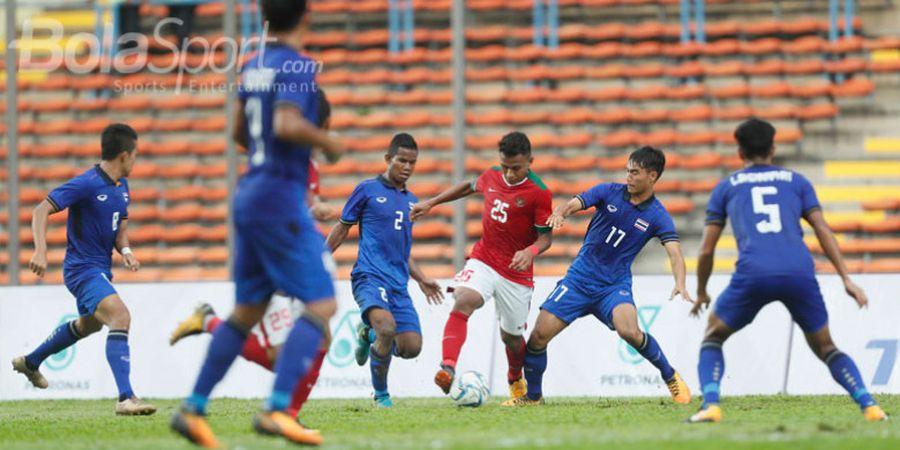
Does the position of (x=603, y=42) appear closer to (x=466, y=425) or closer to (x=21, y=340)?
(x=21, y=340)

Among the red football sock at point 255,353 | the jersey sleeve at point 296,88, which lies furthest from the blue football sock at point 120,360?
the jersey sleeve at point 296,88

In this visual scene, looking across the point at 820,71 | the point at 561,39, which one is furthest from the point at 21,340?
the point at 820,71

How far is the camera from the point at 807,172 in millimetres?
17438

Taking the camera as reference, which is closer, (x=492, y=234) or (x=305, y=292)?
(x=305, y=292)

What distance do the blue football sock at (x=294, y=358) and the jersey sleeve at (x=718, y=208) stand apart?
98.6 inches

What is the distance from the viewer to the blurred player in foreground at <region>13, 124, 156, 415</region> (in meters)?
9.86

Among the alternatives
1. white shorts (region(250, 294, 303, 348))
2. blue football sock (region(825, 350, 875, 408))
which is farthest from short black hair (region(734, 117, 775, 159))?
white shorts (region(250, 294, 303, 348))

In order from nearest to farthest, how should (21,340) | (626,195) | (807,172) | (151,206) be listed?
(626,195), (21,340), (807,172), (151,206)

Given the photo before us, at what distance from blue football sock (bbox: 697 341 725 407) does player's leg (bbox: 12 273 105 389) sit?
178 inches

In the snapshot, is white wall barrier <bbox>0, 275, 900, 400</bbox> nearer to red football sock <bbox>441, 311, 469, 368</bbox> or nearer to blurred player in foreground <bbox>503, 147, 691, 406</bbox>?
blurred player in foreground <bbox>503, 147, 691, 406</bbox>

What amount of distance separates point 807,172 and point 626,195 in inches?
309

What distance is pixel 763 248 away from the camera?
763 cm

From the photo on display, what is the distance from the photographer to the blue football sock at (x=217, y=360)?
649 centimetres

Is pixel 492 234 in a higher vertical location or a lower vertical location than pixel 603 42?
lower
